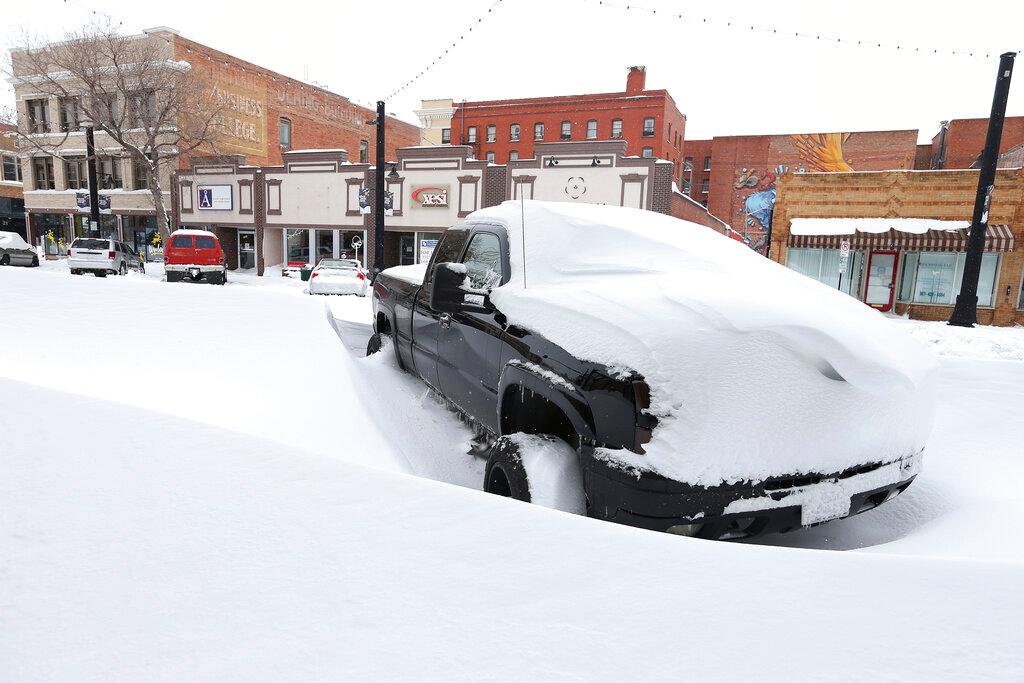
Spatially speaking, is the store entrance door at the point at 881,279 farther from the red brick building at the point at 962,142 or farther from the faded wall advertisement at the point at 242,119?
the red brick building at the point at 962,142

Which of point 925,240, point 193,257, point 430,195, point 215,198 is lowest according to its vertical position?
point 193,257

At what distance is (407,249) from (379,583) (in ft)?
89.4

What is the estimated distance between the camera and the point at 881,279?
68.3 feet

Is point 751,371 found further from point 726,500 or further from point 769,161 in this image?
point 769,161

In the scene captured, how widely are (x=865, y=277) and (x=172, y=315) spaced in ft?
74.5

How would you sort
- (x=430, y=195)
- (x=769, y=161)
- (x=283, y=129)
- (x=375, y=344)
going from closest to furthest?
(x=375, y=344)
(x=430, y=195)
(x=283, y=129)
(x=769, y=161)

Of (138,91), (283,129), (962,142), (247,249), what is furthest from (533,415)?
(962,142)

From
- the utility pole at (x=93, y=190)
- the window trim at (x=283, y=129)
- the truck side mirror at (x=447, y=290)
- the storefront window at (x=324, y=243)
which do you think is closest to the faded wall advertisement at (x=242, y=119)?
the window trim at (x=283, y=129)

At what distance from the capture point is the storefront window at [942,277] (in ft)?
64.6

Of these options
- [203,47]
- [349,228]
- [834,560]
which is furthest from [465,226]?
[203,47]

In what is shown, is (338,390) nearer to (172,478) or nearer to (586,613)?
(172,478)

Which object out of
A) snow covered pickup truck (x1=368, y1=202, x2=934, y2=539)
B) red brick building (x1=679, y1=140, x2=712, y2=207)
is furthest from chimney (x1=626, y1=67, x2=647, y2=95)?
snow covered pickup truck (x1=368, y1=202, x2=934, y2=539)

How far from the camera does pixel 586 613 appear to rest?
1.32m

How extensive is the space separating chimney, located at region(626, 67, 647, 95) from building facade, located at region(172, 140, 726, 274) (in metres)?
24.0
